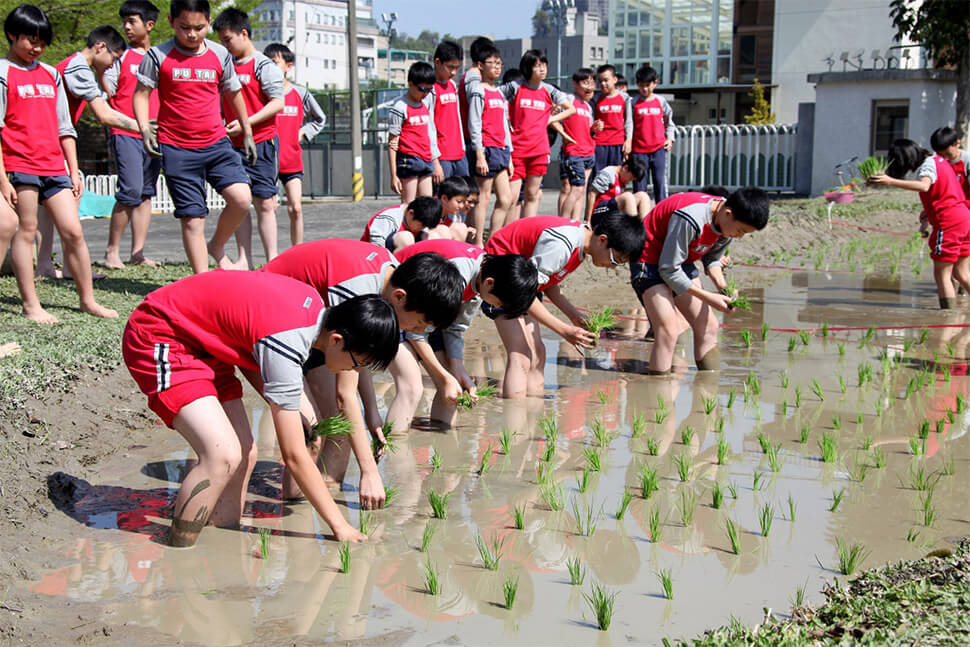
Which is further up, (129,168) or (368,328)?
(129,168)

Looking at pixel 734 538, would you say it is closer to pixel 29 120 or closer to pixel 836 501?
pixel 836 501

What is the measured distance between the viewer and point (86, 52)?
815 centimetres

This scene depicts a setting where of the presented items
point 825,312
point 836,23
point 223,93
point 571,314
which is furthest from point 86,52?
point 836,23

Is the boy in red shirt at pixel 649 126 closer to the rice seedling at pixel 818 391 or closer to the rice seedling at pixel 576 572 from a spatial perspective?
the rice seedling at pixel 818 391

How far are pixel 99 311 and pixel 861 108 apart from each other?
1902 cm

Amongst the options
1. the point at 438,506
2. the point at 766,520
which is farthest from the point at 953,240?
the point at 438,506

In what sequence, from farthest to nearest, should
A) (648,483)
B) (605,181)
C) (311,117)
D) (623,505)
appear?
(605,181) < (311,117) < (648,483) < (623,505)

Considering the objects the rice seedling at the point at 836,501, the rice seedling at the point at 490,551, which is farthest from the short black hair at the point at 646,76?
the rice seedling at the point at 490,551

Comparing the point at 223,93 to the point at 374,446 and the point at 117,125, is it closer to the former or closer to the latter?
the point at 117,125

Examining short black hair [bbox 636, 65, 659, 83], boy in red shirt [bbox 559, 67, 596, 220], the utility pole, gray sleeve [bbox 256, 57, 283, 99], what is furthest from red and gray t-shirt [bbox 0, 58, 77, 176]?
the utility pole

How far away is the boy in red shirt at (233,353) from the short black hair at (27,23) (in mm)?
3158

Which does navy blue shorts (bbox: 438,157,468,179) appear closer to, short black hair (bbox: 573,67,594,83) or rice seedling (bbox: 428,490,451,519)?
short black hair (bbox: 573,67,594,83)

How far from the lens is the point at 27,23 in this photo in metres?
6.28

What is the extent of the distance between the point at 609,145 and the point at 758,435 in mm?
7415
